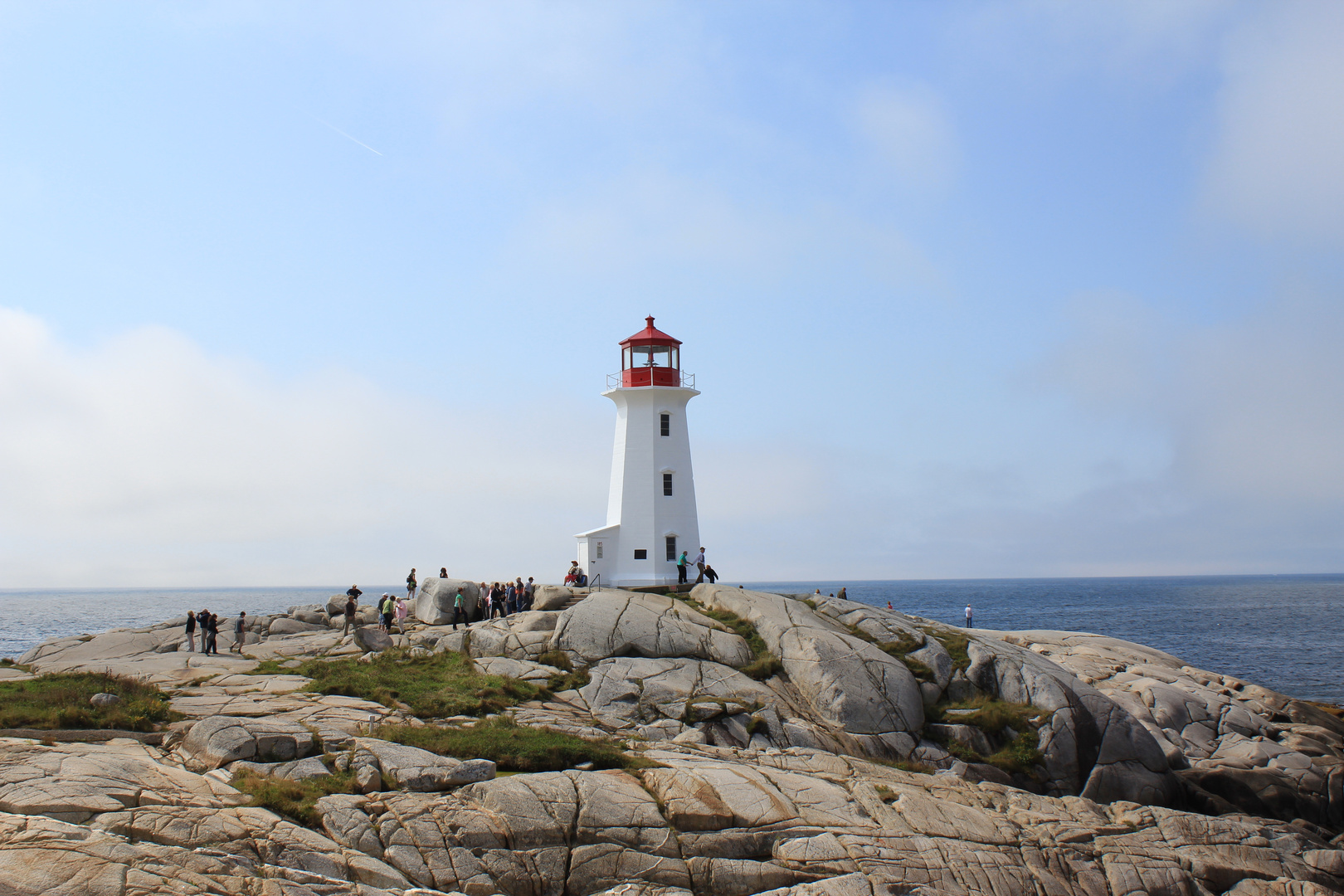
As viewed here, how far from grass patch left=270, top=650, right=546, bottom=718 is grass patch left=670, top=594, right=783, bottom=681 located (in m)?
6.94

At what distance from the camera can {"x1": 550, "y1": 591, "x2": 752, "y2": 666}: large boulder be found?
27.9m

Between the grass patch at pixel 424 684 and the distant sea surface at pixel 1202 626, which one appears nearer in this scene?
the grass patch at pixel 424 684

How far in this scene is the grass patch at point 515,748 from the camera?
17172 millimetres

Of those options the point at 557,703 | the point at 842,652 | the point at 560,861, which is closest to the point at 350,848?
the point at 560,861

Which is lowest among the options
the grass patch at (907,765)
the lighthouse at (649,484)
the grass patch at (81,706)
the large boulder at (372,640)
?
the grass patch at (907,765)

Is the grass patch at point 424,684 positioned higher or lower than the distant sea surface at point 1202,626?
higher

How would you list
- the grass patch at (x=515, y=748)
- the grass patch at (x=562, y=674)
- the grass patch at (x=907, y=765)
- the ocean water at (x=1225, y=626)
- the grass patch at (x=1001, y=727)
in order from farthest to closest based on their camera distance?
the ocean water at (x=1225, y=626)
the grass patch at (x=562, y=674)
the grass patch at (x=1001, y=727)
the grass patch at (x=907, y=765)
the grass patch at (x=515, y=748)

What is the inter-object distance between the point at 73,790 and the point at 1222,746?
33385 millimetres

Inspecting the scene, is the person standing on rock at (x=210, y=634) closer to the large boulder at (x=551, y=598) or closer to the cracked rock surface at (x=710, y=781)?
the cracked rock surface at (x=710, y=781)

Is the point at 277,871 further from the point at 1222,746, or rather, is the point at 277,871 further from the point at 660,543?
the point at 1222,746

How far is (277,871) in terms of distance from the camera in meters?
12.1

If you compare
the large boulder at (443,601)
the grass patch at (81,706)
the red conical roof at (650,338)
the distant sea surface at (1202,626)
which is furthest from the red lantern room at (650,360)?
the distant sea surface at (1202,626)

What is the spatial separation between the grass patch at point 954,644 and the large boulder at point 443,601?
18.4m

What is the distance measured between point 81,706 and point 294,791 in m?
7.24
